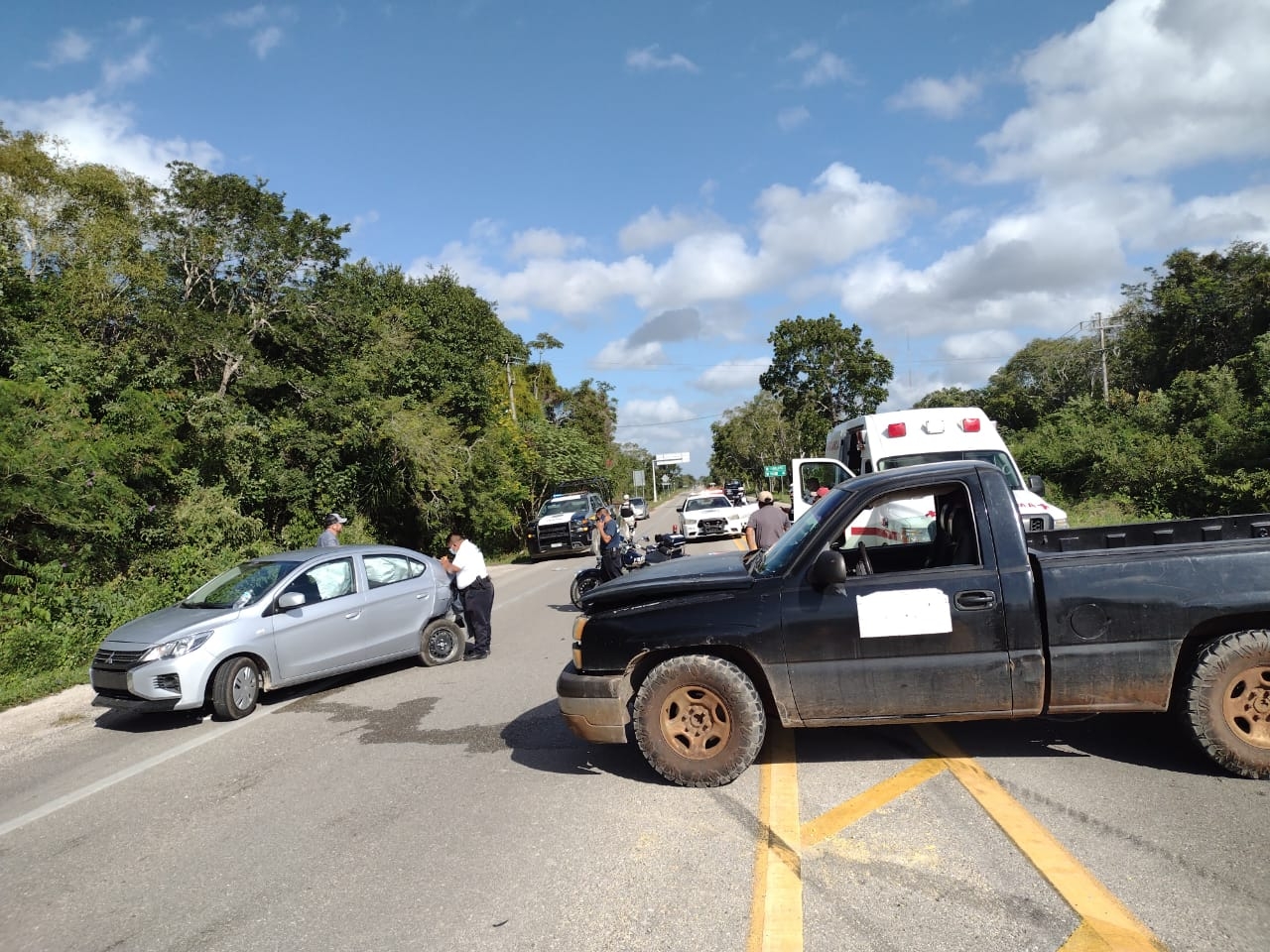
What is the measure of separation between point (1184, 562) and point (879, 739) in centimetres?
212

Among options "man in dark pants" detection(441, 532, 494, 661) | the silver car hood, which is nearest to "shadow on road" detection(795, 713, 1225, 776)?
"man in dark pants" detection(441, 532, 494, 661)

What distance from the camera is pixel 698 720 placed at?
4918 millimetres

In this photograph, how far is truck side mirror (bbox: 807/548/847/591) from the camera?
182 inches

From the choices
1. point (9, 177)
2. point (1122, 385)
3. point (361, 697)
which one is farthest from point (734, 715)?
point (1122, 385)

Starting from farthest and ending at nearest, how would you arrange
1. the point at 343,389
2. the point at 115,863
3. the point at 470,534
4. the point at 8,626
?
the point at 470,534 < the point at 343,389 < the point at 8,626 < the point at 115,863

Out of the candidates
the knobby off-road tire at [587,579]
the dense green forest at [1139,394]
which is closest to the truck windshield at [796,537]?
the knobby off-road tire at [587,579]

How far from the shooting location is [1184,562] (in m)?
4.56

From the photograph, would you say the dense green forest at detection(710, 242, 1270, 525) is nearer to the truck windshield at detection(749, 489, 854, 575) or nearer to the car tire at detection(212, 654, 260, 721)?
the truck windshield at detection(749, 489, 854, 575)

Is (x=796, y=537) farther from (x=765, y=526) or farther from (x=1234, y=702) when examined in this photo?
(x=765, y=526)

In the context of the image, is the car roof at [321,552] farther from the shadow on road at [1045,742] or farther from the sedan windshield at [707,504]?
the sedan windshield at [707,504]

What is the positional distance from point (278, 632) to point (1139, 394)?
38.3 meters

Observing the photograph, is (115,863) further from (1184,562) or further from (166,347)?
(166,347)

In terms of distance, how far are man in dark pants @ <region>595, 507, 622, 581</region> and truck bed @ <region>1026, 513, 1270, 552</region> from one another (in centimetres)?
742

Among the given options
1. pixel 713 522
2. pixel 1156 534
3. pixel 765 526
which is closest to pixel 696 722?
pixel 1156 534
